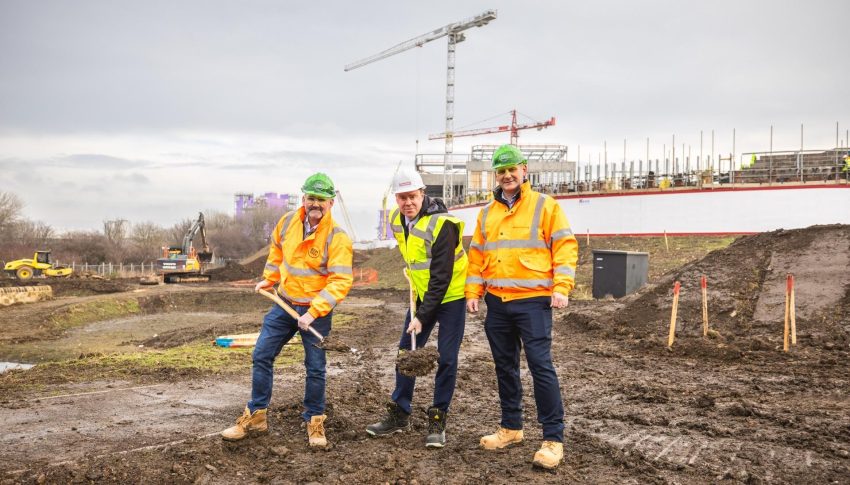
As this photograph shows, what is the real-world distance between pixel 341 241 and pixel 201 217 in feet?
122

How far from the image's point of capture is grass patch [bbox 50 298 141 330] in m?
22.0

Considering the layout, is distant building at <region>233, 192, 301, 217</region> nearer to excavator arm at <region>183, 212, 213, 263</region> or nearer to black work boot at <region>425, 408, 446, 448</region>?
excavator arm at <region>183, 212, 213, 263</region>

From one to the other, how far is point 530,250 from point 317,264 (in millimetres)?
1771

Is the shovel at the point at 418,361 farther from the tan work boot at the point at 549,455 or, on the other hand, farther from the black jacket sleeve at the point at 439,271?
the tan work boot at the point at 549,455

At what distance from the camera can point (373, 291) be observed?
30828 mm

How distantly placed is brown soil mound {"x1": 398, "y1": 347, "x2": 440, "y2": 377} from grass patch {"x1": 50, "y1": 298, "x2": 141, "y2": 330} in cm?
1888

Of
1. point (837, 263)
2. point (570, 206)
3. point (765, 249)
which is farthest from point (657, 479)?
point (570, 206)

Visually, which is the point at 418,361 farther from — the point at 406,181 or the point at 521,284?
the point at 406,181

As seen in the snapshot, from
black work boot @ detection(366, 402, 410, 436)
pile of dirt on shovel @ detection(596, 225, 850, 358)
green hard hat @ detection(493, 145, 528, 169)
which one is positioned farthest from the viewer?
pile of dirt on shovel @ detection(596, 225, 850, 358)

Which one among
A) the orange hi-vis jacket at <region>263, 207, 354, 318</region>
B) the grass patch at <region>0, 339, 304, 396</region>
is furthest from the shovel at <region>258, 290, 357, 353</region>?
the grass patch at <region>0, 339, 304, 396</region>

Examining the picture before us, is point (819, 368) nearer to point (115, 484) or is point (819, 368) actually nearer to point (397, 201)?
point (397, 201)

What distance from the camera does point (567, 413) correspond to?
672cm

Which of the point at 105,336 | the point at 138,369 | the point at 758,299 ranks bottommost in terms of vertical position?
the point at 105,336

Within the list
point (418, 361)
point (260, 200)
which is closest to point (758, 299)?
point (418, 361)
